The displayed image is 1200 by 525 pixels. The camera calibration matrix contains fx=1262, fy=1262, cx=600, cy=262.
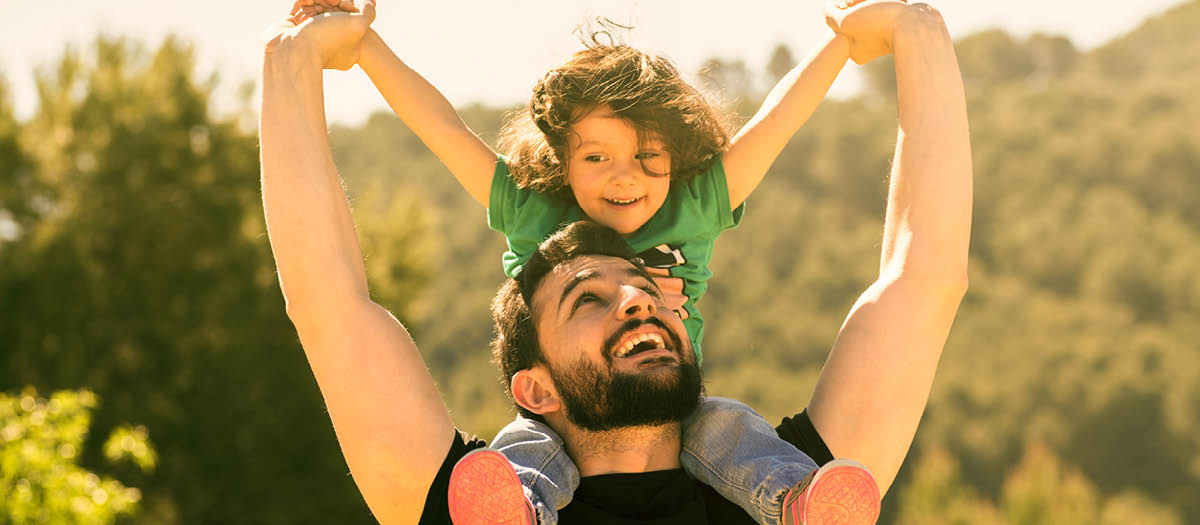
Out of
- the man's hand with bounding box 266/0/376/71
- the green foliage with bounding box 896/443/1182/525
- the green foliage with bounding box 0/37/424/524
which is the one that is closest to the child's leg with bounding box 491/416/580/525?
the man's hand with bounding box 266/0/376/71

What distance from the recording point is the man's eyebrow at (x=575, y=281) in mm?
2539

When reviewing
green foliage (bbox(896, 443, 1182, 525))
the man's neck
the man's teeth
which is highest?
the man's teeth

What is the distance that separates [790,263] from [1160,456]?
11.8 meters

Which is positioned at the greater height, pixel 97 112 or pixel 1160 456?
pixel 97 112

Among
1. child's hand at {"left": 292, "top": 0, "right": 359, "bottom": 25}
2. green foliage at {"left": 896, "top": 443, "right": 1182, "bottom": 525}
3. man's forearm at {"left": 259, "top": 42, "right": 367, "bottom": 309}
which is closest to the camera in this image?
man's forearm at {"left": 259, "top": 42, "right": 367, "bottom": 309}

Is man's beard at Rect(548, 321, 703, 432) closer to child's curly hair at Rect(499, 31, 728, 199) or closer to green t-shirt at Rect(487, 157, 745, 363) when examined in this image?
green t-shirt at Rect(487, 157, 745, 363)

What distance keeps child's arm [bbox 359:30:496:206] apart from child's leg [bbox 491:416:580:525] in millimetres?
748

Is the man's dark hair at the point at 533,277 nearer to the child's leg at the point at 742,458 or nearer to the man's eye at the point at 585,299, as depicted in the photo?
the man's eye at the point at 585,299

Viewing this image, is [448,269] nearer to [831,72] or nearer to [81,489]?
[81,489]

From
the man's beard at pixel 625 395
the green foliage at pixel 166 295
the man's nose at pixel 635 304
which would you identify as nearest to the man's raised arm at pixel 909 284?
the man's beard at pixel 625 395

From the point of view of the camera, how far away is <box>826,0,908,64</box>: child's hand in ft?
9.26

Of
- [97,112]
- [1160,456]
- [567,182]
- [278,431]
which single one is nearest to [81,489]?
[567,182]

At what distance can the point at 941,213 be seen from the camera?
260cm

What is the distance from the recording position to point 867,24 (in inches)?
112
